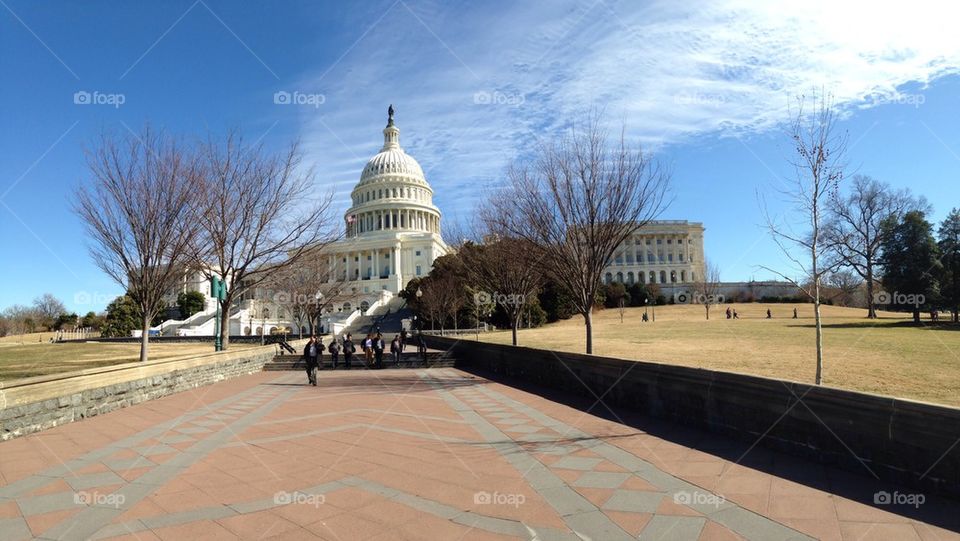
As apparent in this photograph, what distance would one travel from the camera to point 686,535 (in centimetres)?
453

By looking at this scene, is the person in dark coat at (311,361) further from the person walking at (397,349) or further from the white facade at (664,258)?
the white facade at (664,258)

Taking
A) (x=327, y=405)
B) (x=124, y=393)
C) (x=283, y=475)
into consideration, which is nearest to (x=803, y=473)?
(x=283, y=475)

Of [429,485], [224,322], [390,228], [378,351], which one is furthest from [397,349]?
[390,228]

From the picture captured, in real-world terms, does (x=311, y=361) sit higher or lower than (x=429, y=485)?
higher

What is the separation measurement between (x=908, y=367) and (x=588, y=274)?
892 centimetres

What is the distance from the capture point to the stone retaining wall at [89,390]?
29.1 feet

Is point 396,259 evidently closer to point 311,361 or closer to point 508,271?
point 508,271

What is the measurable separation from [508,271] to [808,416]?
19.2 m

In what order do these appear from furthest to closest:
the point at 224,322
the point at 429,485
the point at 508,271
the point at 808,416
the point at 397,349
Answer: the point at 508,271, the point at 397,349, the point at 224,322, the point at 808,416, the point at 429,485

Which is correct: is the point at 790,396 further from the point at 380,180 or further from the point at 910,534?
the point at 380,180

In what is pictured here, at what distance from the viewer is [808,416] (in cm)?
652

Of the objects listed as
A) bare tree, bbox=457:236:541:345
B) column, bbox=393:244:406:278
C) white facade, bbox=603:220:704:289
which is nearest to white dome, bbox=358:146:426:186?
column, bbox=393:244:406:278

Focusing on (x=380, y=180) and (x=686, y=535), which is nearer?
(x=686, y=535)

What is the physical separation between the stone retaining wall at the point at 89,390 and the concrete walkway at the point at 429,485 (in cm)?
40
